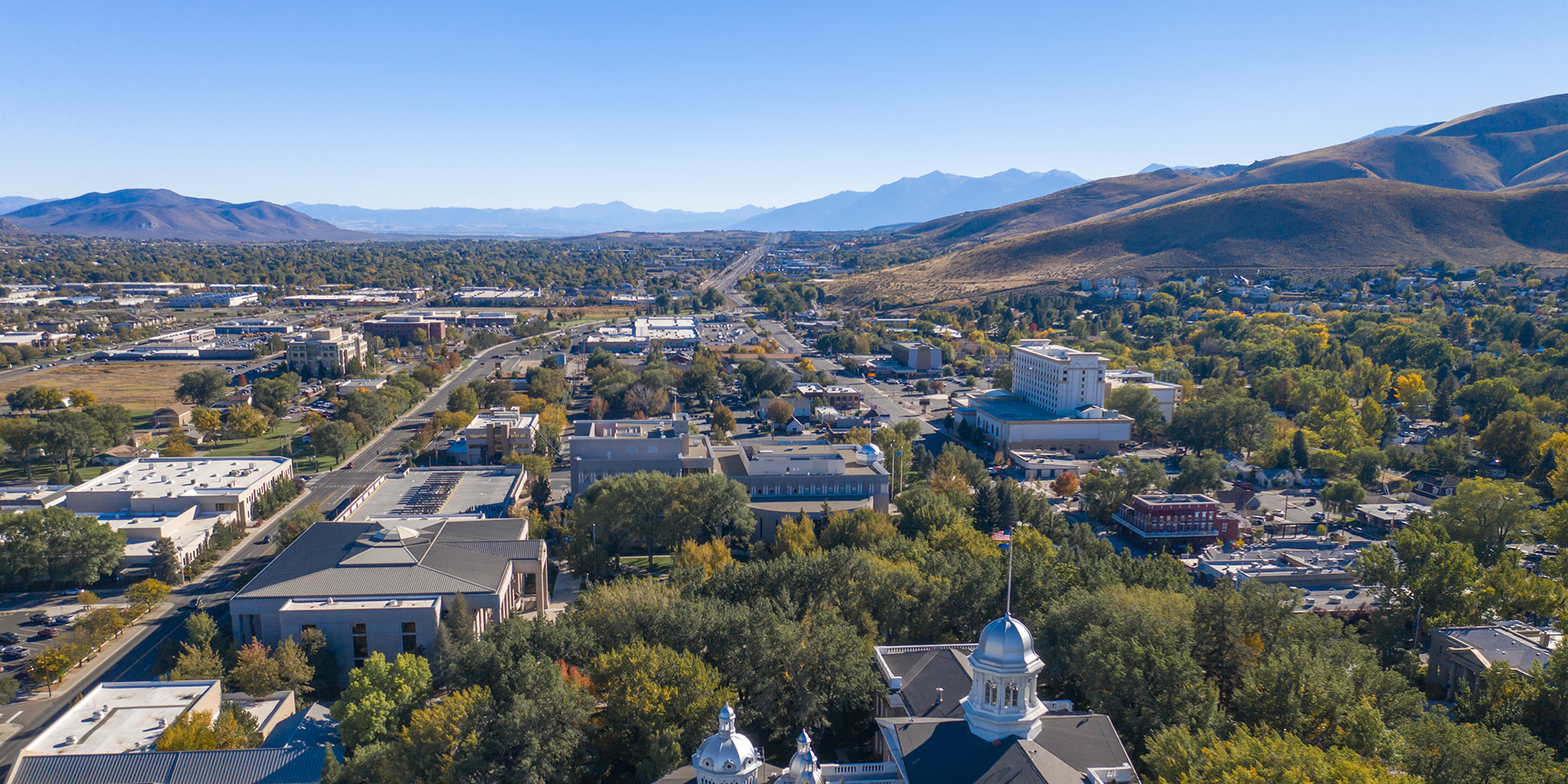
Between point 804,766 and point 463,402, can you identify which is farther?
point 463,402

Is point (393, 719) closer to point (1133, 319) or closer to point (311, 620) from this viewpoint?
point (311, 620)

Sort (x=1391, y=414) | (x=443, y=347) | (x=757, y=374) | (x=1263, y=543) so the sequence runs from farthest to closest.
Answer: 1. (x=443, y=347)
2. (x=757, y=374)
3. (x=1391, y=414)
4. (x=1263, y=543)

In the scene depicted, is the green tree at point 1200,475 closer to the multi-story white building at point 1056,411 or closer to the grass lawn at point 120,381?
the multi-story white building at point 1056,411

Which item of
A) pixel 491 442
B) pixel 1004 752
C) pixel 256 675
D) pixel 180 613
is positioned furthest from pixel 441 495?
pixel 1004 752

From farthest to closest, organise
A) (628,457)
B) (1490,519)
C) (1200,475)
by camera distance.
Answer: (1200,475) → (628,457) → (1490,519)

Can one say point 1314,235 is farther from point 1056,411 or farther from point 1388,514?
point 1388,514

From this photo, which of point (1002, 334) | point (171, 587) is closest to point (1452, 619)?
point (171, 587)

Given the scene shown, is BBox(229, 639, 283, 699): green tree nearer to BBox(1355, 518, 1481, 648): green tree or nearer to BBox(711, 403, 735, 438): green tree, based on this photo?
BBox(1355, 518, 1481, 648): green tree
